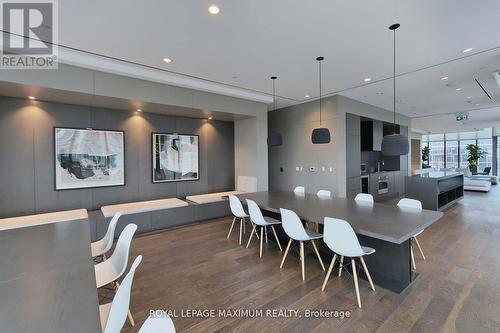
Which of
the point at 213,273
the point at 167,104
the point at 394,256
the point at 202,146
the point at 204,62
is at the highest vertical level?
the point at 204,62

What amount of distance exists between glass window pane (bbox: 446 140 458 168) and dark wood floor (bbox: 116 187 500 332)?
14233 millimetres

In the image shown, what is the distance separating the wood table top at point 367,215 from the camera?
2184 mm

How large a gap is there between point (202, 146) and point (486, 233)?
648 centimetres

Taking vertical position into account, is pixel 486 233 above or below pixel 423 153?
below

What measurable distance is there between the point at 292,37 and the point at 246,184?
3831 mm

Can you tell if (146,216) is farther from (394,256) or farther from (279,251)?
(394,256)

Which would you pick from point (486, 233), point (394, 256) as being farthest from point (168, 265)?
point (486, 233)

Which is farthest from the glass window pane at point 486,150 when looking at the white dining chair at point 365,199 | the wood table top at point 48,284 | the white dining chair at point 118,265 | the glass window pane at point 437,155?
the wood table top at point 48,284

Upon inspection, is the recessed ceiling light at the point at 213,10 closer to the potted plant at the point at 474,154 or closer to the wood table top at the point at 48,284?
the wood table top at the point at 48,284

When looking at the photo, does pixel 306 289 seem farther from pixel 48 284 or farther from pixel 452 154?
pixel 452 154

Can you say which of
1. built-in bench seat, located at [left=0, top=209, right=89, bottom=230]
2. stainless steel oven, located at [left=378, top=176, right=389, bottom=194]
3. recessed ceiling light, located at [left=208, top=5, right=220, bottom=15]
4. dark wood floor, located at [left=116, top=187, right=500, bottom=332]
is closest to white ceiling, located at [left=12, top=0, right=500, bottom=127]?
recessed ceiling light, located at [left=208, top=5, right=220, bottom=15]

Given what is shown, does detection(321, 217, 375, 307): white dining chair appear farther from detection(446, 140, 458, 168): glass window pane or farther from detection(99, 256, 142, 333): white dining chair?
detection(446, 140, 458, 168): glass window pane

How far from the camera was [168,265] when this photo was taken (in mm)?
3275

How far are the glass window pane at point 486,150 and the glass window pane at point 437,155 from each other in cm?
197
